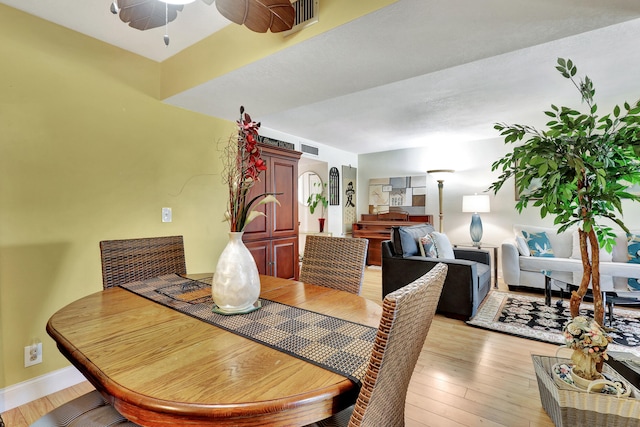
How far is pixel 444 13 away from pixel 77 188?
2403mm

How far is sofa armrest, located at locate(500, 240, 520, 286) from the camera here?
385 cm

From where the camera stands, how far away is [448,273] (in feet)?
9.89

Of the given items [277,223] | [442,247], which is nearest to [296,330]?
[277,223]

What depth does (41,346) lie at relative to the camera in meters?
1.86

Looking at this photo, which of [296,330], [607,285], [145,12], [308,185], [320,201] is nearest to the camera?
[296,330]

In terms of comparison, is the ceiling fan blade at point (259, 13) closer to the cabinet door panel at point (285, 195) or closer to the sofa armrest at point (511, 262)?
the cabinet door panel at point (285, 195)

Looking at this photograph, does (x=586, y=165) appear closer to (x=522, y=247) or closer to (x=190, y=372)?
(x=190, y=372)

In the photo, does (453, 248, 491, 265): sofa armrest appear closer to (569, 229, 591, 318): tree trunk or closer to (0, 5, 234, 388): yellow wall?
(569, 229, 591, 318): tree trunk

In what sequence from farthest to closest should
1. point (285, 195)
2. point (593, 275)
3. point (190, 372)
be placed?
point (285, 195)
point (593, 275)
point (190, 372)

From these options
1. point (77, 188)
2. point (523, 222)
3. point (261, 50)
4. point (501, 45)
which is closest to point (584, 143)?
point (501, 45)

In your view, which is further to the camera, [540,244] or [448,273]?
[540,244]

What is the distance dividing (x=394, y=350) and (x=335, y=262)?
3.61 ft

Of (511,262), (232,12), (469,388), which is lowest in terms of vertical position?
(469,388)

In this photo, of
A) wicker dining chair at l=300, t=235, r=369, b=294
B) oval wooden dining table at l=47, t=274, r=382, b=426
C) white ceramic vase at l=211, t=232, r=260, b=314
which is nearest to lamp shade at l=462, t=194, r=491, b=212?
wicker dining chair at l=300, t=235, r=369, b=294
